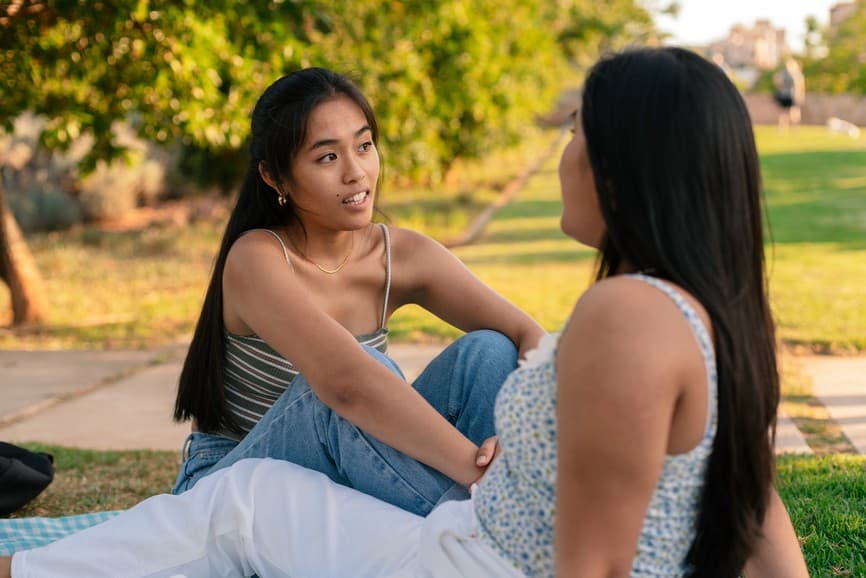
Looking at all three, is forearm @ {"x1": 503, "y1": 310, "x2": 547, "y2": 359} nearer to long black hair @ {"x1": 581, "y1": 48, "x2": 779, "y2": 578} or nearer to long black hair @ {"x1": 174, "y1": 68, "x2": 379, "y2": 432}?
long black hair @ {"x1": 174, "y1": 68, "x2": 379, "y2": 432}

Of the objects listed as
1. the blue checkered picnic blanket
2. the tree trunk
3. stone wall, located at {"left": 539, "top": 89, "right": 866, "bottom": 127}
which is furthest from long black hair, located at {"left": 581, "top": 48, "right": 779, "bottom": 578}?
stone wall, located at {"left": 539, "top": 89, "right": 866, "bottom": 127}

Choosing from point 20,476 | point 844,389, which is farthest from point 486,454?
point 844,389

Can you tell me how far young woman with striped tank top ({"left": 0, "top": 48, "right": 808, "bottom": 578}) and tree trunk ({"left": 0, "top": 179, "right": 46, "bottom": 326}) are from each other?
7.38 metres

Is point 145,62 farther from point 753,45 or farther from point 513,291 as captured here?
point 753,45

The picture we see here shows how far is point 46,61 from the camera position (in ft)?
24.3

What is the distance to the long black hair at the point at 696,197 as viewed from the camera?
169cm

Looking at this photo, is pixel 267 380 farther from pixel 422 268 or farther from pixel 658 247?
pixel 658 247

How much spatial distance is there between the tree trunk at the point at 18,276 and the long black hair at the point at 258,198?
19.4 ft

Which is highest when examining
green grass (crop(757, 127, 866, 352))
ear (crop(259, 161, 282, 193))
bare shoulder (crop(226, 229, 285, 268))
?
ear (crop(259, 161, 282, 193))

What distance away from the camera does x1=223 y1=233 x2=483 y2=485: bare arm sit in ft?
8.52

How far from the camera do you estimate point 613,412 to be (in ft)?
5.29

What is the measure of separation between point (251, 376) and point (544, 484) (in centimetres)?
154

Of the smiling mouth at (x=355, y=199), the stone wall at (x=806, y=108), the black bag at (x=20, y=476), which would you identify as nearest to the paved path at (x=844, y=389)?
the smiling mouth at (x=355, y=199)

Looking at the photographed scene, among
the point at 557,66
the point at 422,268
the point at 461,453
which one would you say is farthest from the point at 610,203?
the point at 557,66
